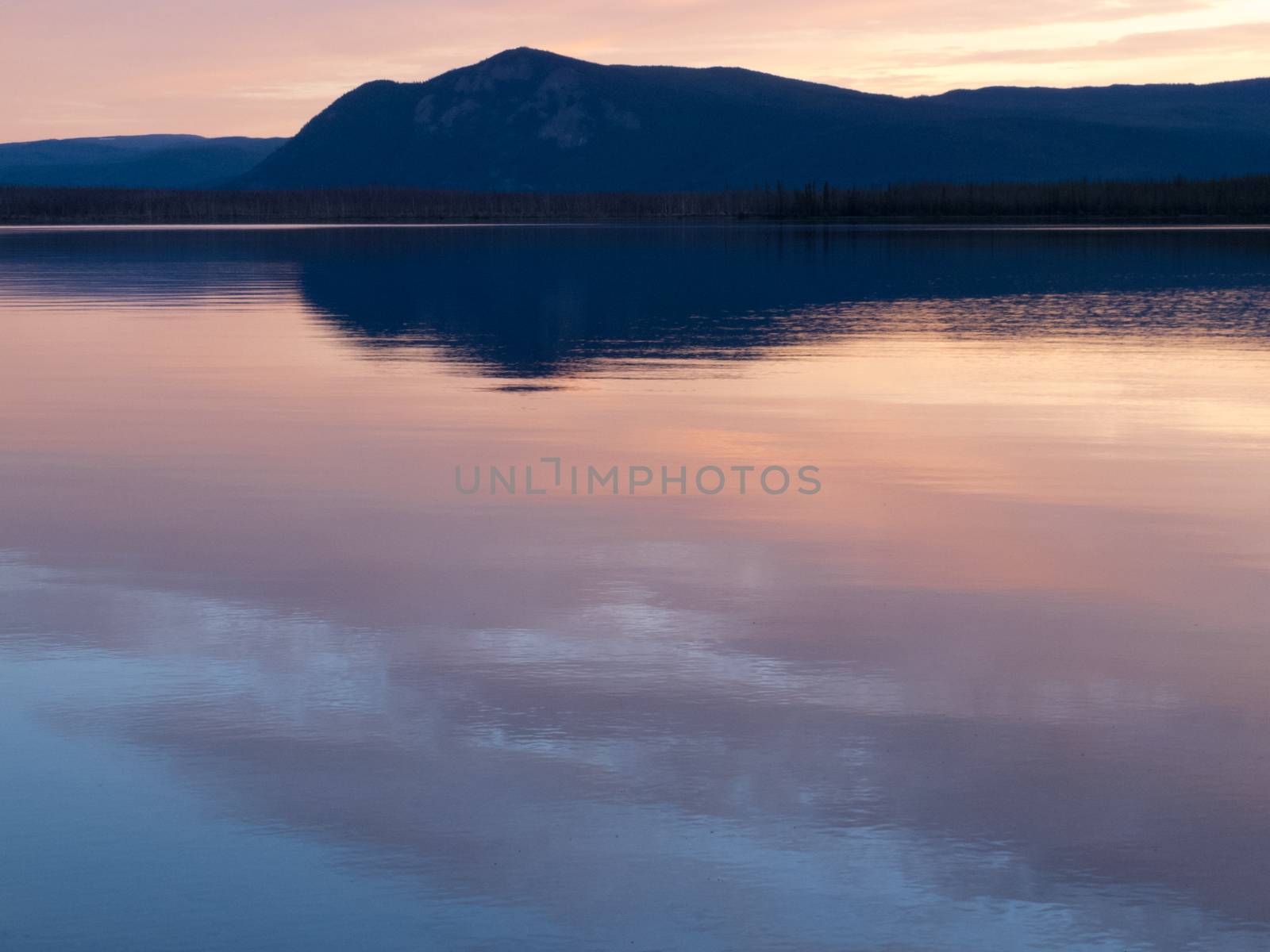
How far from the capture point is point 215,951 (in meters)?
4.39

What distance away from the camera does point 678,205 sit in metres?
99.2

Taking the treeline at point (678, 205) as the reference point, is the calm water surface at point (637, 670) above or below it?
below

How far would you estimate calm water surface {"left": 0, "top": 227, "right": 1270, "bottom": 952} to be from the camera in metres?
4.73

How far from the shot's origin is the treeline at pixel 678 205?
85.4m

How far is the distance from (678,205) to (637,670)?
9408 cm

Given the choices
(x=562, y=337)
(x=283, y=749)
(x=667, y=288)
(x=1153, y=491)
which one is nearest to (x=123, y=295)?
(x=667, y=288)

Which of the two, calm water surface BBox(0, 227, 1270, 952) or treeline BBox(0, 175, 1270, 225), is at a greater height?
treeline BBox(0, 175, 1270, 225)

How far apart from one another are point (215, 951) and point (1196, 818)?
9.95 ft

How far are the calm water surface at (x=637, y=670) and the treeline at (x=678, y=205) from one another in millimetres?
72688

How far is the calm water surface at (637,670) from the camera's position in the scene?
4.73 metres

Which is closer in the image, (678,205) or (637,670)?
(637,670)

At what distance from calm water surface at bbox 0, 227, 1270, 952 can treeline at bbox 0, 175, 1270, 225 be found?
238 feet

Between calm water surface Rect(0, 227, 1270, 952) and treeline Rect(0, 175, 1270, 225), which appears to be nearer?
calm water surface Rect(0, 227, 1270, 952)

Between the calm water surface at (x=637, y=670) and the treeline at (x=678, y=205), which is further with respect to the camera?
the treeline at (x=678, y=205)
